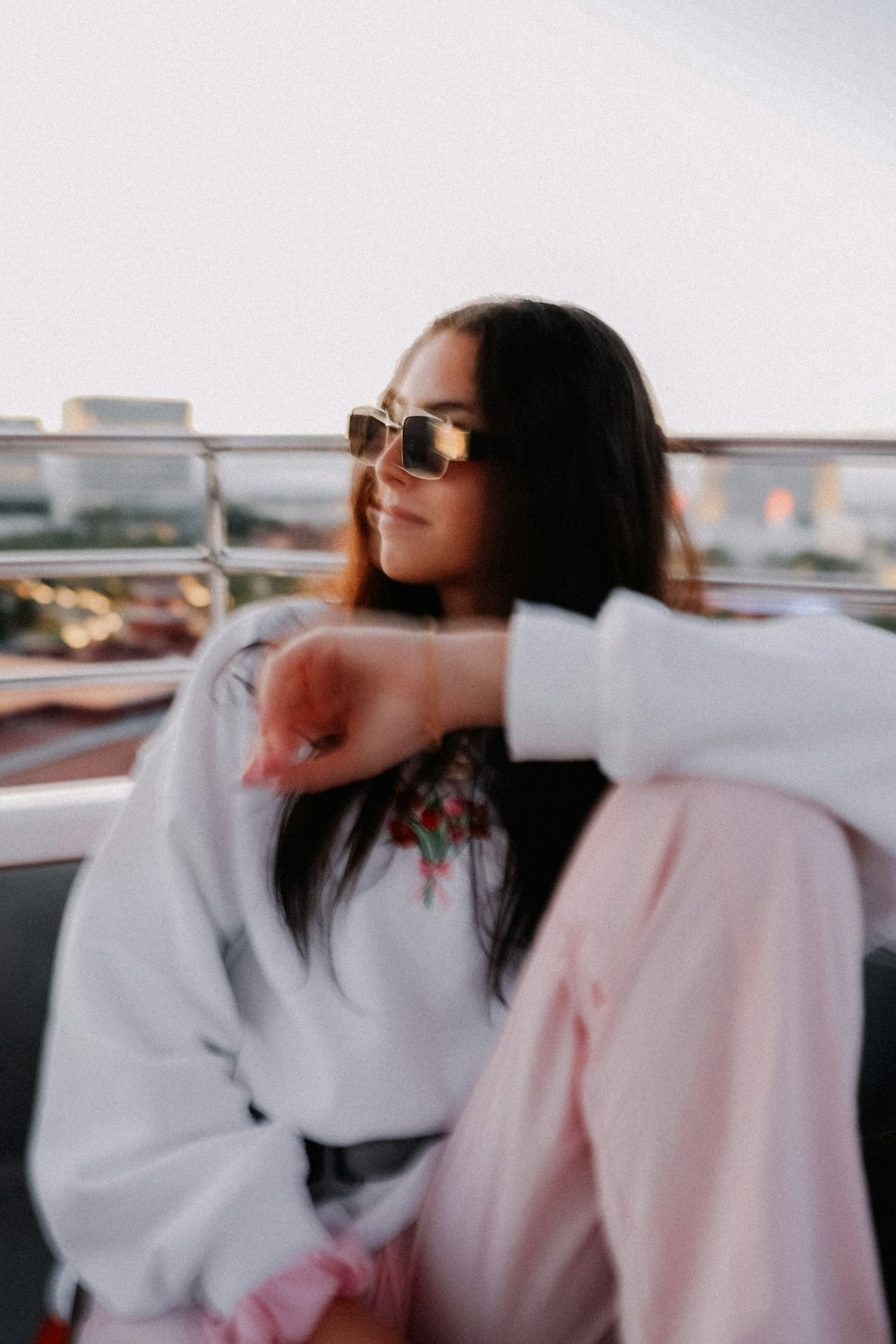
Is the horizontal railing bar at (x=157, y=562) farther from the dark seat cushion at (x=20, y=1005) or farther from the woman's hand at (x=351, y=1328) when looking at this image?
the woman's hand at (x=351, y=1328)

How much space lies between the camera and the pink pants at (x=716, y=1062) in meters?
0.61

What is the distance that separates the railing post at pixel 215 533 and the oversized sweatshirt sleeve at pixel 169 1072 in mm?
960

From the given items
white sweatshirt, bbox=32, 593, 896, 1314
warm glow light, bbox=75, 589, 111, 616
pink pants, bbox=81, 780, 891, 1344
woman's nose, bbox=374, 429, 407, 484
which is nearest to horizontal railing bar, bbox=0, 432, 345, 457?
warm glow light, bbox=75, 589, 111, 616

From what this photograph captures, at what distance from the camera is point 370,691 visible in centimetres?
77

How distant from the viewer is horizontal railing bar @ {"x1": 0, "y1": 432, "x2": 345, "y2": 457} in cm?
179

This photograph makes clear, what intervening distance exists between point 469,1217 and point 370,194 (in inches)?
134

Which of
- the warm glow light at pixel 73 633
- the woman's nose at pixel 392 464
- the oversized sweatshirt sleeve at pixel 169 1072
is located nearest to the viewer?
the oversized sweatshirt sleeve at pixel 169 1072

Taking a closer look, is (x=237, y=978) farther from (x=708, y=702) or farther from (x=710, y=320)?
(x=710, y=320)

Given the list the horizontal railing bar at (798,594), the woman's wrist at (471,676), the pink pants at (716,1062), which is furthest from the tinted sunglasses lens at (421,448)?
the horizontal railing bar at (798,594)

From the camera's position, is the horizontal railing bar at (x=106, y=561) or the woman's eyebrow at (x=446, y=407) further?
the horizontal railing bar at (x=106, y=561)

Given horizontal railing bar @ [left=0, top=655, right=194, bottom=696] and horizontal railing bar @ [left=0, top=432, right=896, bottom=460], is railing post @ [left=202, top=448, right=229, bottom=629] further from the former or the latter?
horizontal railing bar @ [left=0, top=655, right=194, bottom=696]

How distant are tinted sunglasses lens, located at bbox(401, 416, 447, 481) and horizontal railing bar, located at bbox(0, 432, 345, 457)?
0.80m

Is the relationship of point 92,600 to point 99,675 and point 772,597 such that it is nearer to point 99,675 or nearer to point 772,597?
point 99,675

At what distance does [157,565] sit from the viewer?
1948 millimetres
